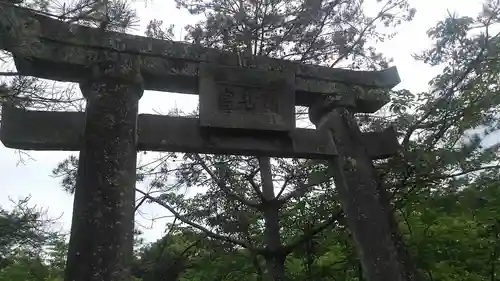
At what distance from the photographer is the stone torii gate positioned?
3.44 m

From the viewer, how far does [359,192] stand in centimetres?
451

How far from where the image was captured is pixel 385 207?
450 cm

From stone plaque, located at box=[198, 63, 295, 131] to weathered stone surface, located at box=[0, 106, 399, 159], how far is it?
13 cm

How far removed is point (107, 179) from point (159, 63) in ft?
4.23

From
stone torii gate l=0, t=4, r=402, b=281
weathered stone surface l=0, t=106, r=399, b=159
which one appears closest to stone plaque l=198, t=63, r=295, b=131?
stone torii gate l=0, t=4, r=402, b=281

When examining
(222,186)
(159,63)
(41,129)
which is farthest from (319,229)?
(41,129)

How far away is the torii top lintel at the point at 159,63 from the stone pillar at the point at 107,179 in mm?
139

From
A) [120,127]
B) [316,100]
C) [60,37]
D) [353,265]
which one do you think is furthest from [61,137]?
[353,265]

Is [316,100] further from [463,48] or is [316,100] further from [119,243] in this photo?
[119,243]

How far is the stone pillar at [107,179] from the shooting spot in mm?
3275

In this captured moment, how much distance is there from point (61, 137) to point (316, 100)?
2675 mm

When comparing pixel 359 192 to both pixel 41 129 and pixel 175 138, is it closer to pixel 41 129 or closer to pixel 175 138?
pixel 175 138

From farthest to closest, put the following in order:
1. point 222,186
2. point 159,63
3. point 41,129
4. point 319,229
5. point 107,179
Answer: point 222,186, point 319,229, point 159,63, point 41,129, point 107,179

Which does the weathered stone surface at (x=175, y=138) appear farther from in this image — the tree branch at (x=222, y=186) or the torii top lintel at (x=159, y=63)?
the tree branch at (x=222, y=186)
